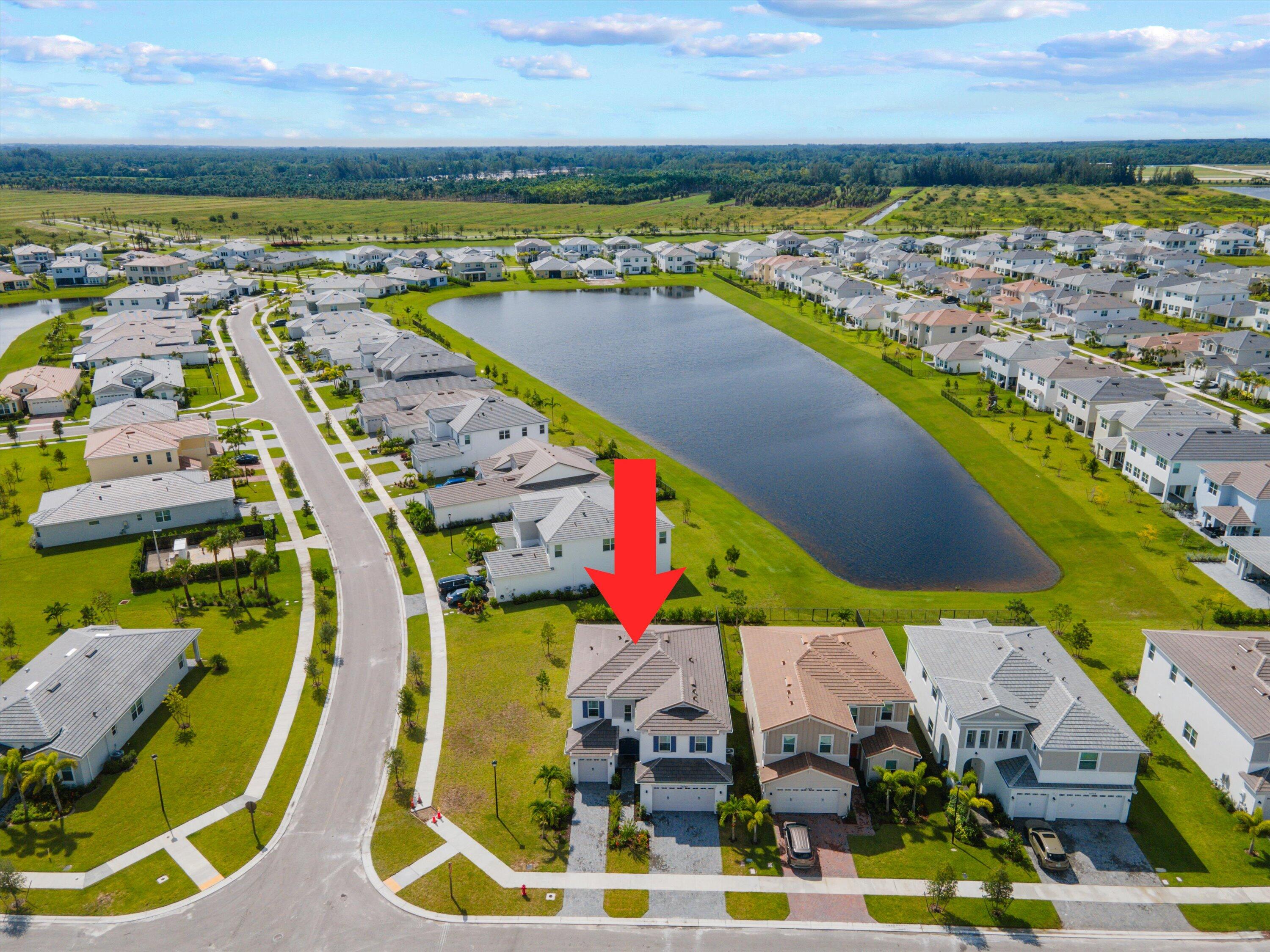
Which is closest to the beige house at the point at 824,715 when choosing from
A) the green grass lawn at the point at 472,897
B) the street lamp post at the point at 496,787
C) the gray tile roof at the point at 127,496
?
the green grass lawn at the point at 472,897

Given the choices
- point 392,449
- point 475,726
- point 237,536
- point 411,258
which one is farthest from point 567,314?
point 475,726

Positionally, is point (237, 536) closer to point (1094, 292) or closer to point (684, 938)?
point (684, 938)

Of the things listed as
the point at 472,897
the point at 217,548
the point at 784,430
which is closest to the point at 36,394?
the point at 217,548

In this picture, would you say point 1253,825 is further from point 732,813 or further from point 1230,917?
point 732,813

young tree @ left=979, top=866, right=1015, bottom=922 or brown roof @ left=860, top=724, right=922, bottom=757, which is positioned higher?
brown roof @ left=860, top=724, right=922, bottom=757

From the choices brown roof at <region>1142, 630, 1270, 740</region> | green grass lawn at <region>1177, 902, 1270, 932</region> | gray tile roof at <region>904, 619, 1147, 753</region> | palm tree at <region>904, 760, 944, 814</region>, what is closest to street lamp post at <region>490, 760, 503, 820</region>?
palm tree at <region>904, 760, 944, 814</region>

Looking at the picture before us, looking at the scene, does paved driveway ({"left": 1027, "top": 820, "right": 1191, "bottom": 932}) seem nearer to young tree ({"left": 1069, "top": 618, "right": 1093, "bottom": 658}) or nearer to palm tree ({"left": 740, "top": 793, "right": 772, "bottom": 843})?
palm tree ({"left": 740, "top": 793, "right": 772, "bottom": 843})

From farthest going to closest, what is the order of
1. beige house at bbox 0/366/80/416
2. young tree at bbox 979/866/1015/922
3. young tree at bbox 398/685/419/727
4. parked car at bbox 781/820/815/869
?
beige house at bbox 0/366/80/416 → young tree at bbox 398/685/419/727 → parked car at bbox 781/820/815/869 → young tree at bbox 979/866/1015/922
